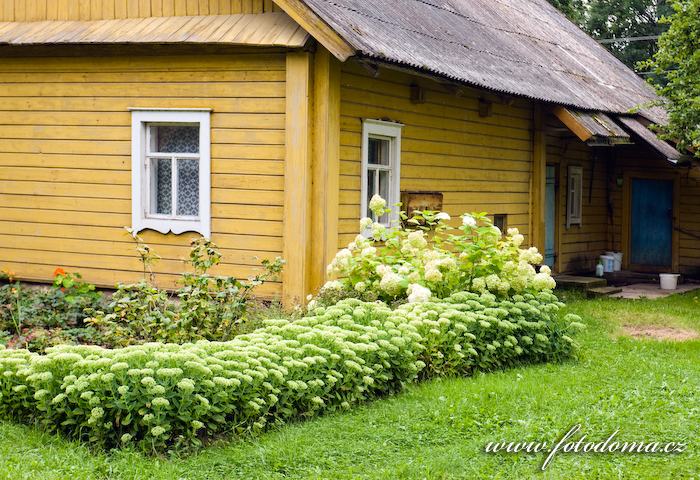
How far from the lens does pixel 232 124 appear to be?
11.2 metres

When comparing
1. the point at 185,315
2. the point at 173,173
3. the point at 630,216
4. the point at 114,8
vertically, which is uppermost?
the point at 114,8

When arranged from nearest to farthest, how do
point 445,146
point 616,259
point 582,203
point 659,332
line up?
point 659,332 → point 445,146 → point 582,203 → point 616,259

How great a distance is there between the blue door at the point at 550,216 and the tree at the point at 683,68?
11.4 feet

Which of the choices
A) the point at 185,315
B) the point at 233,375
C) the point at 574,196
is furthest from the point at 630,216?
the point at 233,375

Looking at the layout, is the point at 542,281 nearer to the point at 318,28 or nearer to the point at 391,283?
the point at 391,283

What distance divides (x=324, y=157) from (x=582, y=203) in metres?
9.54

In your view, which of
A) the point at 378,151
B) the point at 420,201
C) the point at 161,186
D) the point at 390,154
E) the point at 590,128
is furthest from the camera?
the point at 590,128

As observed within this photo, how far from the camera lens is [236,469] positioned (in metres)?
5.84

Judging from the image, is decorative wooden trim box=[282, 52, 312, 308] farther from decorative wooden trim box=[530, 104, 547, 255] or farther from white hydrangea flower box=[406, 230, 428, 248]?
decorative wooden trim box=[530, 104, 547, 255]

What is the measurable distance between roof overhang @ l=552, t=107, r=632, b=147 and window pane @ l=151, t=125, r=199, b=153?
6137 millimetres

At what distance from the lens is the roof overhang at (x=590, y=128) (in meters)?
14.9

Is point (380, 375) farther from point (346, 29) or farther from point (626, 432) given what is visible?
point (346, 29)

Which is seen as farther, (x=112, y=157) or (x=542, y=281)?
(x=112, y=157)

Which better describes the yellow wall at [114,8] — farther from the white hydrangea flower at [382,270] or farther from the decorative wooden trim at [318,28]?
the white hydrangea flower at [382,270]
